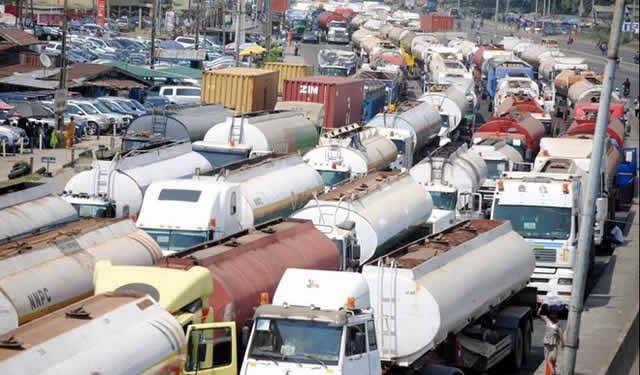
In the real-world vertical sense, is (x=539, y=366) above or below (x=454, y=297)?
below

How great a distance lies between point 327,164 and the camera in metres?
31.7

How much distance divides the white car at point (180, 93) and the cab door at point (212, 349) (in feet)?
140

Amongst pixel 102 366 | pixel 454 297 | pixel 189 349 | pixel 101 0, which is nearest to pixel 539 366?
pixel 454 297

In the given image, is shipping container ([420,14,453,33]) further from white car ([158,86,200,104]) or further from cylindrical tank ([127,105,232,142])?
cylindrical tank ([127,105,232,142])

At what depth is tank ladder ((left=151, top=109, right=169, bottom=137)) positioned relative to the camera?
34.9 meters

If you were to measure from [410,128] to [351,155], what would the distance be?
10.9 metres

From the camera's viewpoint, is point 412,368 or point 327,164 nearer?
point 412,368

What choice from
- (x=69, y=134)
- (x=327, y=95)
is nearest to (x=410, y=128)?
(x=327, y=95)

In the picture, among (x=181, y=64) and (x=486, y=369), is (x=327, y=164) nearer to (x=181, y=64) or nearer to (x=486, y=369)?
(x=486, y=369)

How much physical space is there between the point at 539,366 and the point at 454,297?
446cm

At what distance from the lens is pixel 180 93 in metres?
59.4

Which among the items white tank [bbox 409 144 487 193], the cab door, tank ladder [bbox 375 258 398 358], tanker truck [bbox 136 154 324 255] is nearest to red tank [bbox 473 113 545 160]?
white tank [bbox 409 144 487 193]

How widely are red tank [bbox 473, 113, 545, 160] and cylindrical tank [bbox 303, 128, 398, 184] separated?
4.55m

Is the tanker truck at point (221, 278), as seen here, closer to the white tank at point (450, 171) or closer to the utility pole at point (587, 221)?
the utility pole at point (587, 221)
